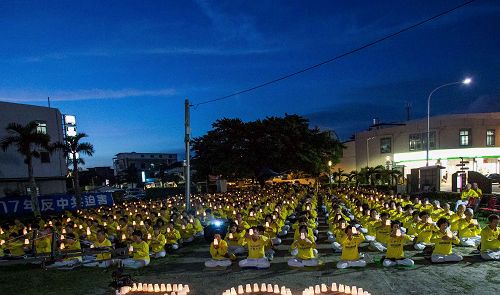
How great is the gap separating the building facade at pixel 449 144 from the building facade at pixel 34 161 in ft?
98.2

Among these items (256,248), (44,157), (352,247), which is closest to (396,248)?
(352,247)

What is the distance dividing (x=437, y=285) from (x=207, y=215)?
34.9 ft

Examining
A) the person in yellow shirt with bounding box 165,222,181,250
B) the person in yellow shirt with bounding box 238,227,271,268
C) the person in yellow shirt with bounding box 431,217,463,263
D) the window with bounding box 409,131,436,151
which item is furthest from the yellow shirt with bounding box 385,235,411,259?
the window with bounding box 409,131,436,151

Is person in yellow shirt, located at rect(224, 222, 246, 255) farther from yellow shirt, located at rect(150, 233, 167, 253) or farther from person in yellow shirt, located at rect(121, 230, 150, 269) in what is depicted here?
person in yellow shirt, located at rect(121, 230, 150, 269)

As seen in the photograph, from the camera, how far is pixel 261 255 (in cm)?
984

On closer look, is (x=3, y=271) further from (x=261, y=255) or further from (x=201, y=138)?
(x=201, y=138)

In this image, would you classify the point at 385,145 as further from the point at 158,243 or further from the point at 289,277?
the point at 289,277

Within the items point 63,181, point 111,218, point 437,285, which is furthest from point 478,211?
point 63,181

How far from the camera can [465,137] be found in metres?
32.5

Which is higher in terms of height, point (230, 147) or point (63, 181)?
point (230, 147)

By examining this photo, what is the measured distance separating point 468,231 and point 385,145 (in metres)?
27.9

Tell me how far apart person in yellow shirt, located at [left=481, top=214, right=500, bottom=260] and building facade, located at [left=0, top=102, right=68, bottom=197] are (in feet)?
99.7

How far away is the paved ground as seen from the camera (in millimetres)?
7734

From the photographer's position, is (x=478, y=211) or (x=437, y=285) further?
(x=478, y=211)
